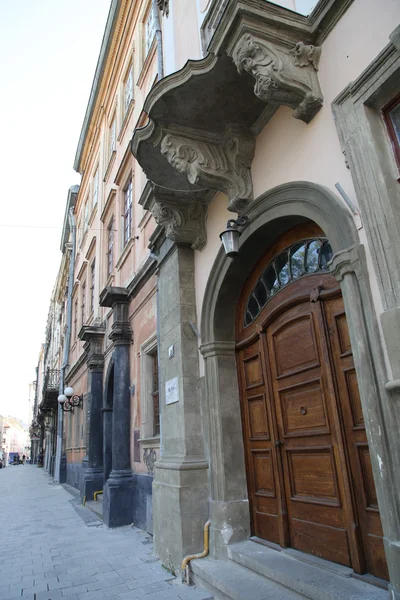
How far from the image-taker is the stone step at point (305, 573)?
9.71 feet

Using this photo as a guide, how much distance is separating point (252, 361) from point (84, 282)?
522 inches

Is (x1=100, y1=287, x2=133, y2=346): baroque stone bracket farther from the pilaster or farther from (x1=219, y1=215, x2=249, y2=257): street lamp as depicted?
(x1=219, y1=215, x2=249, y2=257): street lamp

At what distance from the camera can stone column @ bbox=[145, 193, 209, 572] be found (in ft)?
16.2

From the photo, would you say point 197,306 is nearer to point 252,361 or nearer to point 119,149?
point 252,361

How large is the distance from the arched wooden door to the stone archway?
14cm

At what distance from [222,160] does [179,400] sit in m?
2.89

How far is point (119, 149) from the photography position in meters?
11.6

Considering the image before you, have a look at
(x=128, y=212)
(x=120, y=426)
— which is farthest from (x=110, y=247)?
(x=120, y=426)

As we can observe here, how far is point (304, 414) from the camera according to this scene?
3988 mm

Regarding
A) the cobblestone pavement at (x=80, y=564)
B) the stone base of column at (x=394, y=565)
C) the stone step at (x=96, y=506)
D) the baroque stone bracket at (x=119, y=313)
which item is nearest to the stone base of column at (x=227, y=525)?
the cobblestone pavement at (x=80, y=564)

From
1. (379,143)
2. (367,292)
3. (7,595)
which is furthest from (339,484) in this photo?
(7,595)

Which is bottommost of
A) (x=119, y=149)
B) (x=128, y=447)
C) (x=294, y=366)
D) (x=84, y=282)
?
(x=128, y=447)

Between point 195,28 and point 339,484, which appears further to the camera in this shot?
point 195,28

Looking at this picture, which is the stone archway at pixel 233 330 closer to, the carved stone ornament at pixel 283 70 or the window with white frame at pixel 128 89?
the carved stone ornament at pixel 283 70
